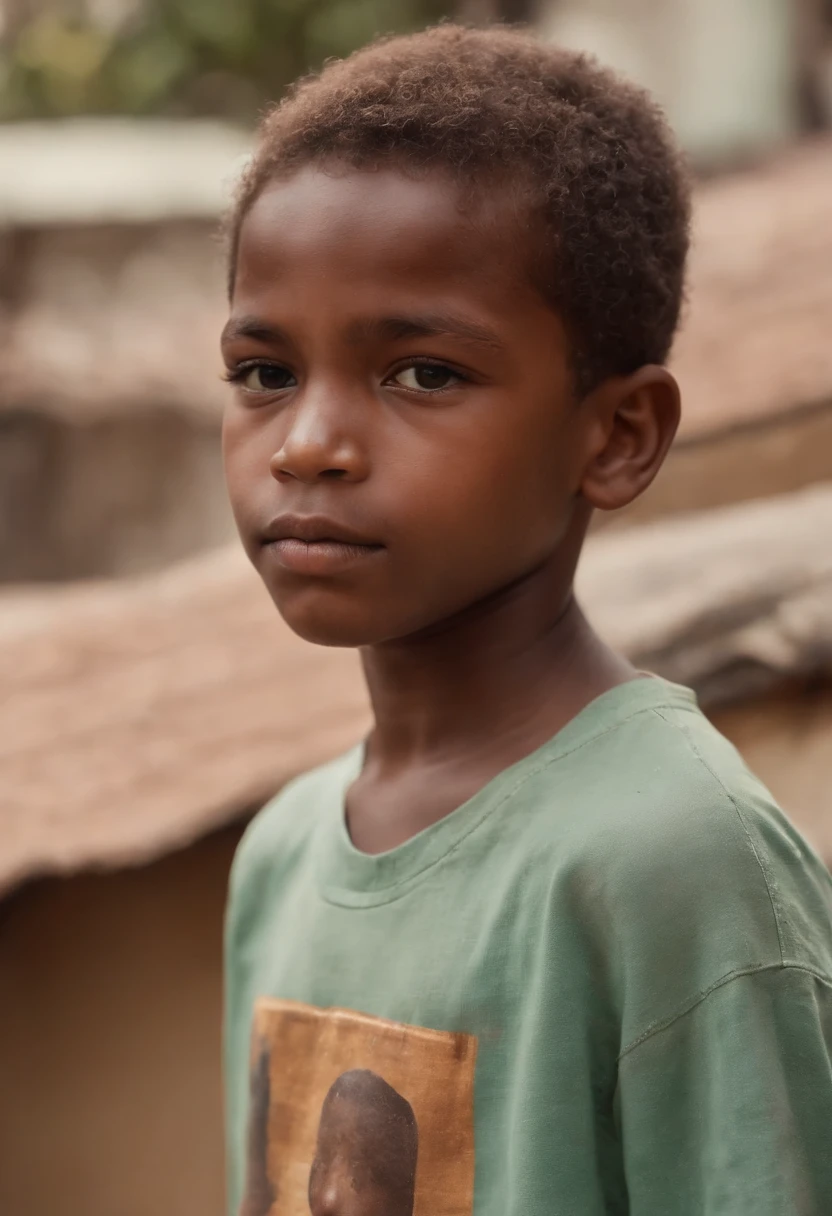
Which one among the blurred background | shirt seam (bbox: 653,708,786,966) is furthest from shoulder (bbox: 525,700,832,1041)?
the blurred background

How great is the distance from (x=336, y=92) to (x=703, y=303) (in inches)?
74.2

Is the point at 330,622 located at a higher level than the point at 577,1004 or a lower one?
higher

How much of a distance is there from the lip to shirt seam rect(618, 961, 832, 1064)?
37 centimetres

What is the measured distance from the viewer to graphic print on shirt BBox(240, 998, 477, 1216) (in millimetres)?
1004

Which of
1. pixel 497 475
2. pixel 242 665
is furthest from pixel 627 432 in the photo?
pixel 242 665

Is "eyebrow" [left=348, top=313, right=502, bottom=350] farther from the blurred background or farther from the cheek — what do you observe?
the blurred background

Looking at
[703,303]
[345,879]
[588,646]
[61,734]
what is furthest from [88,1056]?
[703,303]

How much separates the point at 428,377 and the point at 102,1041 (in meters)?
1.51

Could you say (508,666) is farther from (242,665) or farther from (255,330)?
(242,665)

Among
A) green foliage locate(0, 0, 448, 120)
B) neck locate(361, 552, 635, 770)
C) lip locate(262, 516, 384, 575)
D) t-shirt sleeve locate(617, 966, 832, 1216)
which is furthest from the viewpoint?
green foliage locate(0, 0, 448, 120)

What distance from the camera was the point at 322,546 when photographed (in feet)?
3.24

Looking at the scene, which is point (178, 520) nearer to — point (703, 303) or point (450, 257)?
point (703, 303)

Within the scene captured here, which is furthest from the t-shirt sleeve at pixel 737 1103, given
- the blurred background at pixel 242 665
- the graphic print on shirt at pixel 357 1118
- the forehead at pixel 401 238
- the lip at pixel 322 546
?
the blurred background at pixel 242 665

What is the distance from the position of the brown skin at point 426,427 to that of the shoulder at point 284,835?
26 cm
